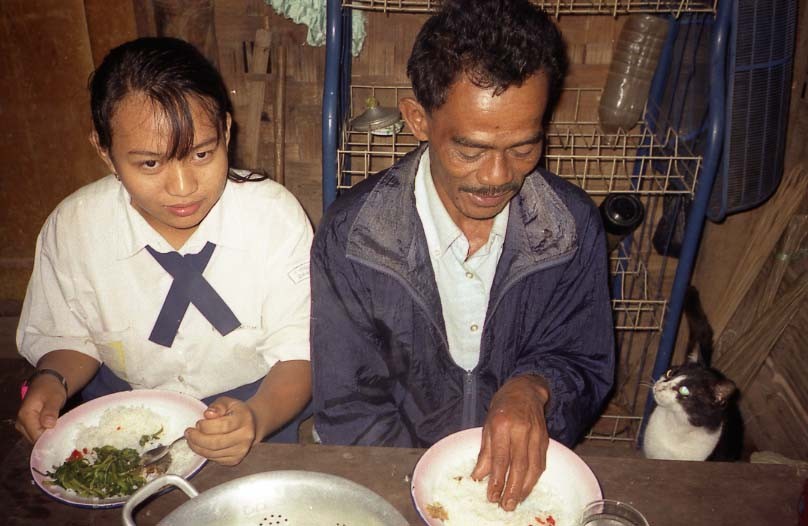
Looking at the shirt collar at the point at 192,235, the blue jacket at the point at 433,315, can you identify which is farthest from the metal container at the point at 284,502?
the shirt collar at the point at 192,235

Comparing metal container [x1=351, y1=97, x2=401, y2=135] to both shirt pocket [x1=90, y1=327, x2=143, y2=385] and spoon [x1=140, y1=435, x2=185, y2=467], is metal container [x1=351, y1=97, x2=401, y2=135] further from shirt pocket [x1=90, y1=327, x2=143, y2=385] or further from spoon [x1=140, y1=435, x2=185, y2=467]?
spoon [x1=140, y1=435, x2=185, y2=467]

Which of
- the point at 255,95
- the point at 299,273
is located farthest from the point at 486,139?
the point at 255,95

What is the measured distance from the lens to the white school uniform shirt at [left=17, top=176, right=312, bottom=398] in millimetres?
1866

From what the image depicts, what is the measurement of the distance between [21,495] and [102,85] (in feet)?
3.30

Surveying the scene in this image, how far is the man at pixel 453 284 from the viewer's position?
1.58m

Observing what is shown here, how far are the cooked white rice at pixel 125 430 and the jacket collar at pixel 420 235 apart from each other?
68 cm

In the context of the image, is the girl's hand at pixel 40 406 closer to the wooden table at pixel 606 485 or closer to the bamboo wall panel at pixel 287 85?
the wooden table at pixel 606 485

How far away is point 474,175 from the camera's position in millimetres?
1587

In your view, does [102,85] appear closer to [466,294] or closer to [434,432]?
[466,294]

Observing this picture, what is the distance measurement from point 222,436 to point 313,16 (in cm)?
211

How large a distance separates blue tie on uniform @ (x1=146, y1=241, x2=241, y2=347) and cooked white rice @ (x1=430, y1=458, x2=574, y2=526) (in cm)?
94

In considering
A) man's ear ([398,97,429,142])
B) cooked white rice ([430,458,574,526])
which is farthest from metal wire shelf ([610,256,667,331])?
cooked white rice ([430,458,574,526])

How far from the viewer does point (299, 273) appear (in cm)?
191

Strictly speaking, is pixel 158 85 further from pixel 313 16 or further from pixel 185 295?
pixel 313 16
